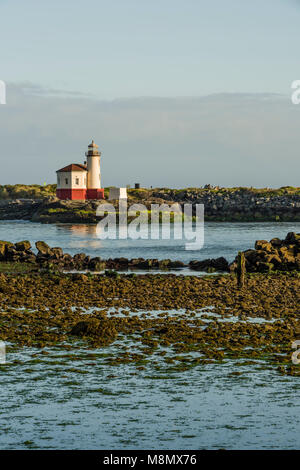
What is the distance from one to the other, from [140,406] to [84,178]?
88.1 metres

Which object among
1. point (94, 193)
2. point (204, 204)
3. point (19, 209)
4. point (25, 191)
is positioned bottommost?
point (19, 209)

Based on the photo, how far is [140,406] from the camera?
39.8 feet

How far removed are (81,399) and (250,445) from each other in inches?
136

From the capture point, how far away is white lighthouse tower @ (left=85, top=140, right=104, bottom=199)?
95.8 m

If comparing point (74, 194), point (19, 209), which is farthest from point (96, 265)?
point (19, 209)

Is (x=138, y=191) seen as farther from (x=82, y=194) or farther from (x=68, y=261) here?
(x=68, y=261)

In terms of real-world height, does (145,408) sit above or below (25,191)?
below

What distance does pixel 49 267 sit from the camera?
3447 cm

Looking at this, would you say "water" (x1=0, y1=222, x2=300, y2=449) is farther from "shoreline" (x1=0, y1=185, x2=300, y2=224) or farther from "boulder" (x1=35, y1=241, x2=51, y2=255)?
"shoreline" (x1=0, y1=185, x2=300, y2=224)

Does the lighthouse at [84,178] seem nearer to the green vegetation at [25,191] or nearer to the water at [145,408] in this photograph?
the green vegetation at [25,191]

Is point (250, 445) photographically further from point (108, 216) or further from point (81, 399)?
point (108, 216)

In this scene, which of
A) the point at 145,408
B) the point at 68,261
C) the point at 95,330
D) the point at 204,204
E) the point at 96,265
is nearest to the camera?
the point at 145,408

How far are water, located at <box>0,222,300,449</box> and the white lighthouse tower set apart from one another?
267ft
